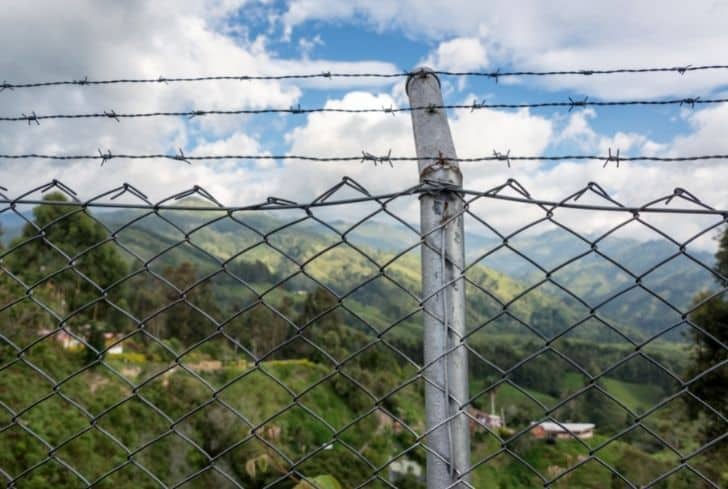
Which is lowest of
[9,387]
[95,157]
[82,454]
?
[82,454]

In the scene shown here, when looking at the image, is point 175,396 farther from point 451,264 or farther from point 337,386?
point 451,264

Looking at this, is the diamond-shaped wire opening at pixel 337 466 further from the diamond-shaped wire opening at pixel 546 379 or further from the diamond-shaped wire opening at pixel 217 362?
the diamond-shaped wire opening at pixel 546 379

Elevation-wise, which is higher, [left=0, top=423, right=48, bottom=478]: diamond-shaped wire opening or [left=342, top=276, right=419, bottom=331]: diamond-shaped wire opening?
[left=342, top=276, right=419, bottom=331]: diamond-shaped wire opening

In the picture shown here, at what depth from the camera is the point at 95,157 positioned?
7.87 feet

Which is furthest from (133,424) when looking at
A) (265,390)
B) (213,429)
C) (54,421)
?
(265,390)

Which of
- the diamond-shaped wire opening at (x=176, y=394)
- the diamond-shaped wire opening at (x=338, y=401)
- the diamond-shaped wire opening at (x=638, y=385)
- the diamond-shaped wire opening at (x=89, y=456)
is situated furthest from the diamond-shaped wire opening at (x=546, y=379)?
the diamond-shaped wire opening at (x=89, y=456)

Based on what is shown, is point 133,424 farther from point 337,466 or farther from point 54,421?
point 337,466

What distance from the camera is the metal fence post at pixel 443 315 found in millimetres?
1697

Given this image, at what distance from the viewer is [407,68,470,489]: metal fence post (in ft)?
5.57

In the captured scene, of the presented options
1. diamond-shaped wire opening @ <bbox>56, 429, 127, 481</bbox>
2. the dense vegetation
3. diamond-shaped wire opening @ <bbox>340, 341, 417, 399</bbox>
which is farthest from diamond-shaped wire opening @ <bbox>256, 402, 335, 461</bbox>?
diamond-shaped wire opening @ <bbox>56, 429, 127, 481</bbox>

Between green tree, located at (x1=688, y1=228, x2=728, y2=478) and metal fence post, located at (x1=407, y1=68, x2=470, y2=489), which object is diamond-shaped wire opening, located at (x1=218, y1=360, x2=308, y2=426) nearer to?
green tree, located at (x1=688, y1=228, x2=728, y2=478)

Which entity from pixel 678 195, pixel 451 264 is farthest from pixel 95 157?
pixel 678 195

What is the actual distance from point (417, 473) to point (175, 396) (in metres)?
12.8

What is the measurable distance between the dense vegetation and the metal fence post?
9 centimetres
